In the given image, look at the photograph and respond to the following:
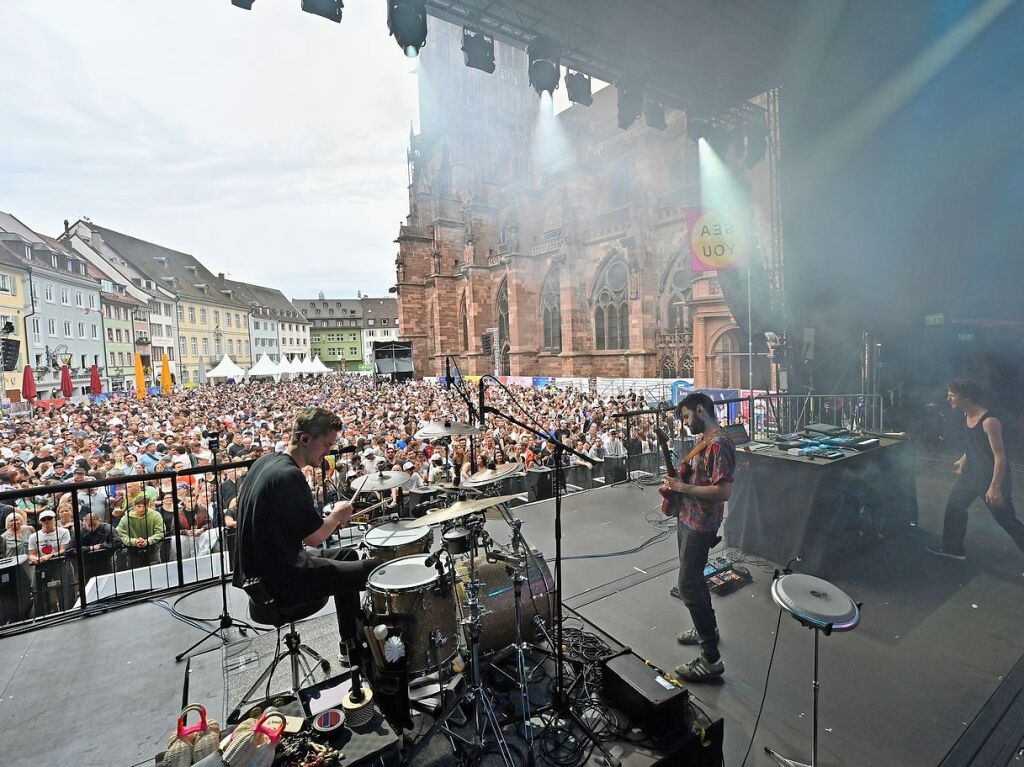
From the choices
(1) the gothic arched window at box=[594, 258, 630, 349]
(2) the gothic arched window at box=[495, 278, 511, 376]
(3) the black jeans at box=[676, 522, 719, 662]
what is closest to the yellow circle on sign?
(3) the black jeans at box=[676, 522, 719, 662]

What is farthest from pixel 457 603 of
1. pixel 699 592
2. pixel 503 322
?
pixel 503 322

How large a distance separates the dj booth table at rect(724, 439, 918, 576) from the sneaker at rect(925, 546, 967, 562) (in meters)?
0.41

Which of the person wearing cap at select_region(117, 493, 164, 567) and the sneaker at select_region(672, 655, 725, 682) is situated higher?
the person wearing cap at select_region(117, 493, 164, 567)

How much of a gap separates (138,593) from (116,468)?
249 inches

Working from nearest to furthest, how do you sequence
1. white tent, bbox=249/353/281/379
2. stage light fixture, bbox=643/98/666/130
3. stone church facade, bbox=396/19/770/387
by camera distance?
1. stage light fixture, bbox=643/98/666/130
2. stone church facade, bbox=396/19/770/387
3. white tent, bbox=249/353/281/379

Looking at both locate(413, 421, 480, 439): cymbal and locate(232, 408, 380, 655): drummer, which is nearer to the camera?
locate(232, 408, 380, 655): drummer

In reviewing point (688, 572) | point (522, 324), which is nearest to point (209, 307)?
point (522, 324)

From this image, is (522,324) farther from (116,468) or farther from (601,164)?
(116,468)

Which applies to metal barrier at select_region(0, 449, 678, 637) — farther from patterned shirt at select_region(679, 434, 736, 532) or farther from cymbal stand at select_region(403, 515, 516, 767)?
patterned shirt at select_region(679, 434, 736, 532)

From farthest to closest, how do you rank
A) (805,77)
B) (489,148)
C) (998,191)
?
(489,148)
(805,77)
(998,191)

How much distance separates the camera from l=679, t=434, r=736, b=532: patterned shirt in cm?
327

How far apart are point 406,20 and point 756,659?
25.6 feet

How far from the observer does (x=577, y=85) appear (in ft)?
28.9

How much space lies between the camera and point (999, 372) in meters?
8.76
